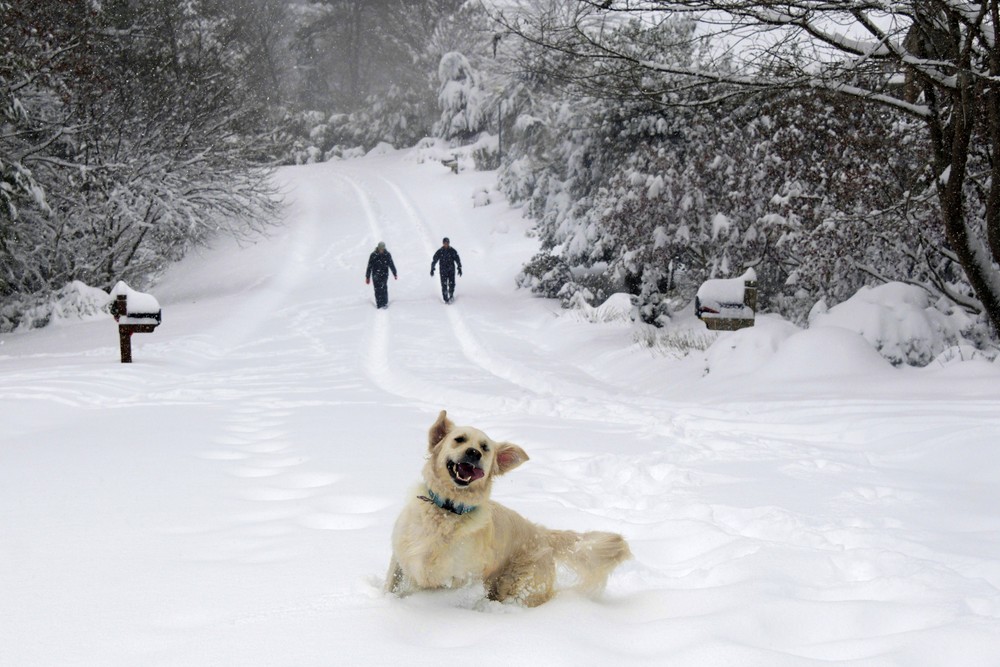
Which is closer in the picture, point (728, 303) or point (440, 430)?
point (440, 430)

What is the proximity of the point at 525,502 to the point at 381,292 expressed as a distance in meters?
15.4

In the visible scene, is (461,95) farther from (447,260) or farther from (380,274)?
(380,274)

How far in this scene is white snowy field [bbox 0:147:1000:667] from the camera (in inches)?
100

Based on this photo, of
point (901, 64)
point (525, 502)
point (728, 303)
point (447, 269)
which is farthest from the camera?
point (447, 269)

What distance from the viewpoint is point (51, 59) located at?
15336 millimetres

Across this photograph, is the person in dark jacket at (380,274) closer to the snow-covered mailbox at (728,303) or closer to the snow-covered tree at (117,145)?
the snow-covered tree at (117,145)

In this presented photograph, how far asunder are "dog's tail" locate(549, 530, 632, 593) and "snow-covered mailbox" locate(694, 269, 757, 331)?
8473 mm

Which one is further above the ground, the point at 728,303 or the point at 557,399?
the point at 728,303

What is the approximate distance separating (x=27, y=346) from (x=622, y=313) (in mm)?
12429

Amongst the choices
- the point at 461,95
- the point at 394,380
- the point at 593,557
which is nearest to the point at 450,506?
the point at 593,557

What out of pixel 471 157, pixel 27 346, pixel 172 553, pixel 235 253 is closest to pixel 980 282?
pixel 172 553

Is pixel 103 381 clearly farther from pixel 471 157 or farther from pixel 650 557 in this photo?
pixel 471 157

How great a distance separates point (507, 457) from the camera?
2943mm

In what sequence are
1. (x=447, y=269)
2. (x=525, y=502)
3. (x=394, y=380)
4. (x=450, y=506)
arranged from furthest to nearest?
(x=447, y=269), (x=394, y=380), (x=525, y=502), (x=450, y=506)
